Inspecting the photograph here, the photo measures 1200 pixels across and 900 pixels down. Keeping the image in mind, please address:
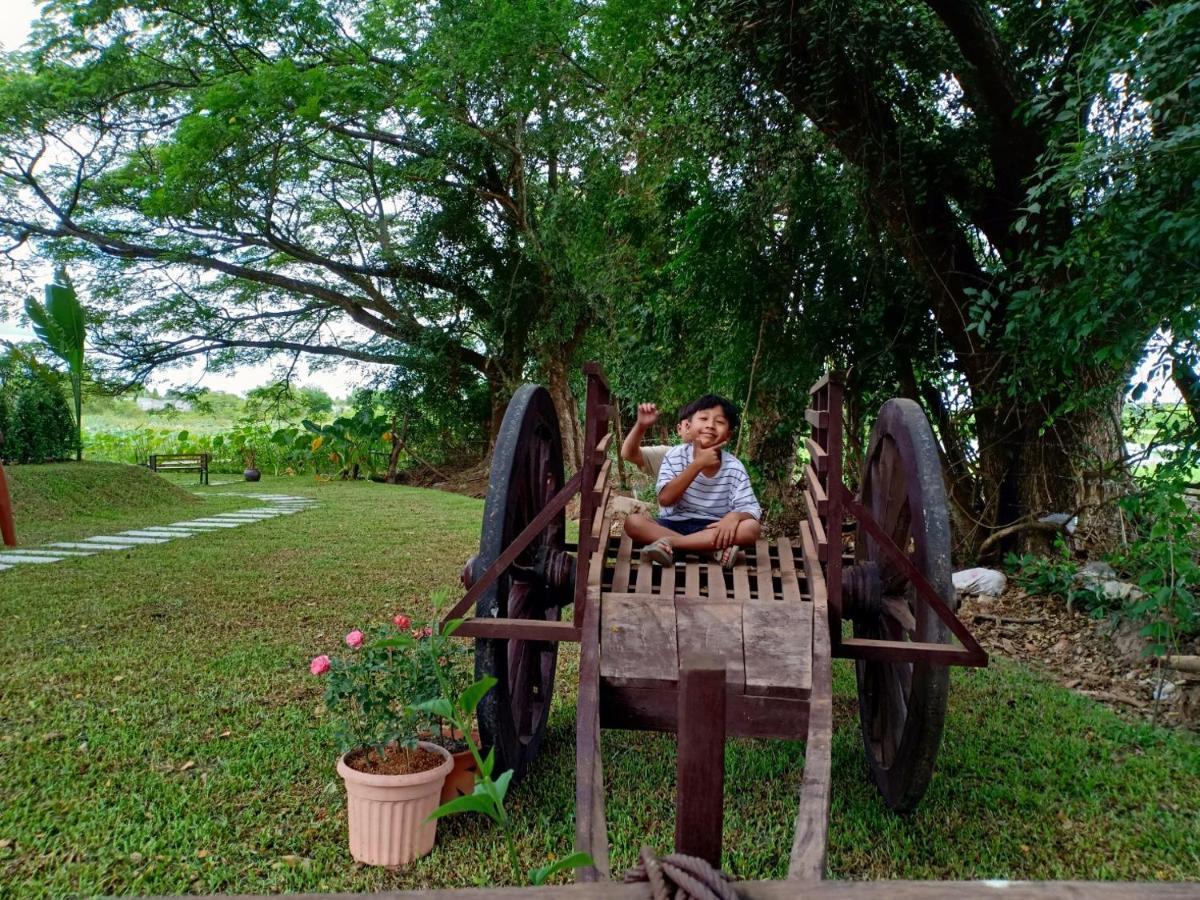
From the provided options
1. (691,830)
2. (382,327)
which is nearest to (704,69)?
(691,830)

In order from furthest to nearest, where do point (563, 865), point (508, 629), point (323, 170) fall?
point (323, 170)
point (508, 629)
point (563, 865)

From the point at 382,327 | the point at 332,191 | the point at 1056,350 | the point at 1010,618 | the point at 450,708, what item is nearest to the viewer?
the point at 450,708

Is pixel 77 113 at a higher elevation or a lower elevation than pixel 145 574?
higher

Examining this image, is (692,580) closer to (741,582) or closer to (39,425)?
(741,582)

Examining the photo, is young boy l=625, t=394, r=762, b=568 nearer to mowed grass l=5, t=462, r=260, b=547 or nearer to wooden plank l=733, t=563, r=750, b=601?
wooden plank l=733, t=563, r=750, b=601

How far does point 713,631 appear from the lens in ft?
8.82

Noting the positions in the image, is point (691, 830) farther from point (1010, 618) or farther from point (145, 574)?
point (145, 574)

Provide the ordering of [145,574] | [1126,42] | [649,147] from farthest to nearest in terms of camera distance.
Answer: [649,147], [145,574], [1126,42]

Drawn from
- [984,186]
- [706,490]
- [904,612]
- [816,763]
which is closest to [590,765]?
[816,763]

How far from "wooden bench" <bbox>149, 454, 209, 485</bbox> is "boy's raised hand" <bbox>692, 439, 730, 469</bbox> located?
14.7 meters

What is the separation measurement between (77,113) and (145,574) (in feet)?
29.8

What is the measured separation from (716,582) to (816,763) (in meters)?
0.93

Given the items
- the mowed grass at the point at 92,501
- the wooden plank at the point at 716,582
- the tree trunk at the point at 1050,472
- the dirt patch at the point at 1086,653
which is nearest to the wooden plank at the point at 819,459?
the wooden plank at the point at 716,582

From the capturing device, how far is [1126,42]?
3.69 meters
